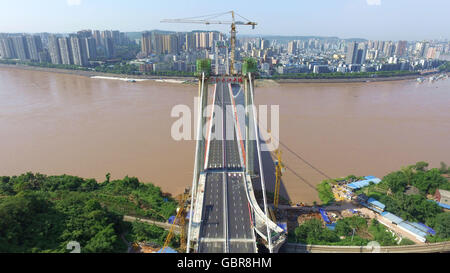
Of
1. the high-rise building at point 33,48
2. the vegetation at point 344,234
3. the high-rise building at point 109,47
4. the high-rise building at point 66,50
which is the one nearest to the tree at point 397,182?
the vegetation at point 344,234

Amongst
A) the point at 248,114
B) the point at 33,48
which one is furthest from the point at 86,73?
the point at 248,114

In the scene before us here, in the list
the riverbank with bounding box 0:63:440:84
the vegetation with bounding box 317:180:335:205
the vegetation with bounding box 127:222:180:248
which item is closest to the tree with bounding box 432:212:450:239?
the vegetation with bounding box 317:180:335:205

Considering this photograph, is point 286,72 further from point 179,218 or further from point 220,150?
point 179,218

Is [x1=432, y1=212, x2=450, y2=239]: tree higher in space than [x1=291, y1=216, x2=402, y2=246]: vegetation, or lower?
higher

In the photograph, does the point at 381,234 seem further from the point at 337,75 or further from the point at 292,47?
the point at 292,47

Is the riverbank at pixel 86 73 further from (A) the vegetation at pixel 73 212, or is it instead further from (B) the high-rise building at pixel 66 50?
(A) the vegetation at pixel 73 212

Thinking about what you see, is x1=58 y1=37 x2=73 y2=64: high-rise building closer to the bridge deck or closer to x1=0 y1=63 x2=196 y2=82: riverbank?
x1=0 y1=63 x2=196 y2=82: riverbank
